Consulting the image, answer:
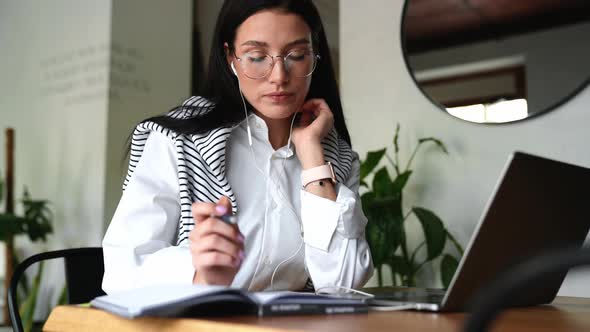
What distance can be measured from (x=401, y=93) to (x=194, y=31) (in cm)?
194

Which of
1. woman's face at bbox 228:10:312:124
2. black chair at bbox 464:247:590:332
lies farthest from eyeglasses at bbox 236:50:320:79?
black chair at bbox 464:247:590:332

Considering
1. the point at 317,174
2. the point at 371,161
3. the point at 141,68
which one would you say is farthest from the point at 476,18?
the point at 141,68

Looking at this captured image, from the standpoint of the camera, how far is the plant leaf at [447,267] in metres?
2.48

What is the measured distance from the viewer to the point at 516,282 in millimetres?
403

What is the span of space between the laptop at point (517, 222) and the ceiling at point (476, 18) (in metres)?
1.64

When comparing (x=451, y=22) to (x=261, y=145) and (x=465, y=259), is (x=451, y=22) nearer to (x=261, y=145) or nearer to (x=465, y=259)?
(x=261, y=145)

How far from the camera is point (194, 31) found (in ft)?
14.1

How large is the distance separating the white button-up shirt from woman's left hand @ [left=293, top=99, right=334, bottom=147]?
0.07 metres

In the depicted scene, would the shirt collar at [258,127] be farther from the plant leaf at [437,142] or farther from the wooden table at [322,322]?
the plant leaf at [437,142]

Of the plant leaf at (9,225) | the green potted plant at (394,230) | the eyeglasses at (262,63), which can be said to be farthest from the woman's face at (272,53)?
the plant leaf at (9,225)

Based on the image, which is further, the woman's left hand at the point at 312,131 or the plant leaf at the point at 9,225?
the plant leaf at the point at 9,225

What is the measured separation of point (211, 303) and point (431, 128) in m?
2.14

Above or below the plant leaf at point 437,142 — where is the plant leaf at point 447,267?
below

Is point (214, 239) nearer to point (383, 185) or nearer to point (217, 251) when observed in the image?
point (217, 251)
